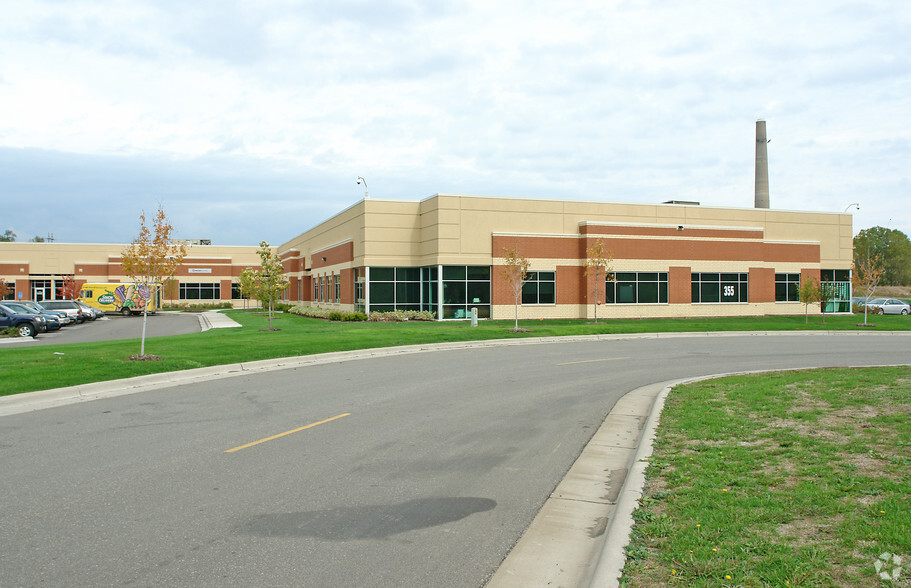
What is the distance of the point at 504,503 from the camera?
655cm

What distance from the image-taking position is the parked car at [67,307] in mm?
43281

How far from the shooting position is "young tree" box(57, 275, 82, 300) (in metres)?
67.0

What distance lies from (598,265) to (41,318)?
30.5 m

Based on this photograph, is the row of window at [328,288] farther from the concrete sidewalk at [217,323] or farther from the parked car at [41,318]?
the parked car at [41,318]

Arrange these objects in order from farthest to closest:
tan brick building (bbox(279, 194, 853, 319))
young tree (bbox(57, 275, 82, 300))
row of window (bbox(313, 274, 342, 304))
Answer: young tree (bbox(57, 275, 82, 300)) → row of window (bbox(313, 274, 342, 304)) → tan brick building (bbox(279, 194, 853, 319))

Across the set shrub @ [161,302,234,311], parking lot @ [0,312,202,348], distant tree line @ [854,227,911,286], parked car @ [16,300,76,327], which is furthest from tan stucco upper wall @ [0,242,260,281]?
distant tree line @ [854,227,911,286]

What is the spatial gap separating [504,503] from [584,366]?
1180 cm

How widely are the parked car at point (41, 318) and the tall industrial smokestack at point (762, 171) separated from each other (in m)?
53.7

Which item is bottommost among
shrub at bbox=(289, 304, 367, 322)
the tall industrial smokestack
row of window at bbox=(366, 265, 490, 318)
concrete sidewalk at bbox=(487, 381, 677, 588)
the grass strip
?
concrete sidewalk at bbox=(487, 381, 677, 588)

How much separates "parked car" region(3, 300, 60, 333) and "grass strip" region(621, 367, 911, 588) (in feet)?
109

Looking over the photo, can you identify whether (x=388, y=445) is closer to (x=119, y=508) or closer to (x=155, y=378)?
(x=119, y=508)

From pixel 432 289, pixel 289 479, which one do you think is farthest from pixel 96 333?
pixel 289 479

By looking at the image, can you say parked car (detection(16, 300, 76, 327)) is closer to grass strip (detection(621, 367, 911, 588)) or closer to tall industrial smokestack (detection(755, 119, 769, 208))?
grass strip (detection(621, 367, 911, 588))

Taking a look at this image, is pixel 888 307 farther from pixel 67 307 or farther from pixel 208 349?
pixel 67 307
